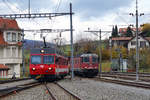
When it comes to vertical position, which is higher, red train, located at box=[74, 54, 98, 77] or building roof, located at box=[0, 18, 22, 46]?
building roof, located at box=[0, 18, 22, 46]

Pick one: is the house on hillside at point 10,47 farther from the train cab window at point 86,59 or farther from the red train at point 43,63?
the red train at point 43,63

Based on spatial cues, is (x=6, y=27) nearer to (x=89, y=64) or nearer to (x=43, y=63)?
(x=89, y=64)

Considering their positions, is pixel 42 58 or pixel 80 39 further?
pixel 80 39

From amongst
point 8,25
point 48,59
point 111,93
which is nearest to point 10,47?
point 8,25

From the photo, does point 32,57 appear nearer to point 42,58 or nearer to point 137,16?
point 42,58

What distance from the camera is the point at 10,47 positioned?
181 ft

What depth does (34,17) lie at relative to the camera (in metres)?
27.7

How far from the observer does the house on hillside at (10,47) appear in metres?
54.0

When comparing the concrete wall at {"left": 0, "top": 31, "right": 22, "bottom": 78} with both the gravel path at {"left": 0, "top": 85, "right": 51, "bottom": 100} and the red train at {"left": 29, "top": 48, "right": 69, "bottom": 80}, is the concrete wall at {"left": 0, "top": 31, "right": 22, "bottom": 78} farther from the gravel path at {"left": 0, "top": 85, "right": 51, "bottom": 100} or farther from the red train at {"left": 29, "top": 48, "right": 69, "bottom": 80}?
the gravel path at {"left": 0, "top": 85, "right": 51, "bottom": 100}

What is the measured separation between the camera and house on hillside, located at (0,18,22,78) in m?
54.0

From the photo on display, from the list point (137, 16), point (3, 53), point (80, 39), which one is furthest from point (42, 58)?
point (80, 39)

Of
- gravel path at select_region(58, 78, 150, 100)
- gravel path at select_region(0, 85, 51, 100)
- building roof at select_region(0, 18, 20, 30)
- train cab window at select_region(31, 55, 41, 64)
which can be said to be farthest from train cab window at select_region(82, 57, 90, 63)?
building roof at select_region(0, 18, 20, 30)

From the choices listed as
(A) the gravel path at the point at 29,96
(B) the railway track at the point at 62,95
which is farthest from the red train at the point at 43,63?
(A) the gravel path at the point at 29,96

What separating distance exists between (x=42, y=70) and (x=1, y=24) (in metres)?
34.6
